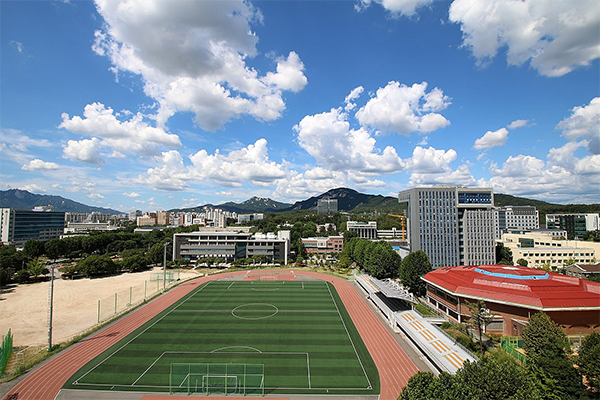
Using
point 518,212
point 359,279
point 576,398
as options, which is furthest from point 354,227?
point 576,398

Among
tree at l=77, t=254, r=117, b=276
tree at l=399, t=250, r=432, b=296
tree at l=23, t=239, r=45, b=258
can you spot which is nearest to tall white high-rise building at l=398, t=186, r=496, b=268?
tree at l=399, t=250, r=432, b=296

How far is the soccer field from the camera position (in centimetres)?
1856

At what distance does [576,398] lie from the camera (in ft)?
47.2

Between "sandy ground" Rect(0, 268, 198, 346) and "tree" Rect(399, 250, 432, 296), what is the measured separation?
36.7m

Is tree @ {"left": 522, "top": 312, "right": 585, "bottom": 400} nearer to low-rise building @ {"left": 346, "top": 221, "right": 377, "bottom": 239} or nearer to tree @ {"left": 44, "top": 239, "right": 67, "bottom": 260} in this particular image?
tree @ {"left": 44, "top": 239, "right": 67, "bottom": 260}

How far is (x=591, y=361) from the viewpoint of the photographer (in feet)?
52.3

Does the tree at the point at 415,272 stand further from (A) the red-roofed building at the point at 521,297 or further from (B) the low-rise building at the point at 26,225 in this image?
(B) the low-rise building at the point at 26,225

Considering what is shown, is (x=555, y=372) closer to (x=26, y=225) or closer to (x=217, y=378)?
→ (x=217, y=378)

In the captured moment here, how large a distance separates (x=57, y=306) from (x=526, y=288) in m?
50.4

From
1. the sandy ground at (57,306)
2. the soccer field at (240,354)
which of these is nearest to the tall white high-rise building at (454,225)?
the soccer field at (240,354)

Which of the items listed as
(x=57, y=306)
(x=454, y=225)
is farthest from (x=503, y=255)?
(x=57, y=306)

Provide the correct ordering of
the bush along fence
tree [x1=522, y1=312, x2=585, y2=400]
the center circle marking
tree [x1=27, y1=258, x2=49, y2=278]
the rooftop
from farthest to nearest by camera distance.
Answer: tree [x1=27, y1=258, x2=49, y2=278]
the center circle marking
the rooftop
the bush along fence
tree [x1=522, y1=312, x2=585, y2=400]

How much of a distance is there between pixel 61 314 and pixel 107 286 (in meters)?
14.2

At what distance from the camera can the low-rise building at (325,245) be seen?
83.4 metres
